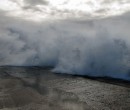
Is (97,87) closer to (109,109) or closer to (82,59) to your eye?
(109,109)

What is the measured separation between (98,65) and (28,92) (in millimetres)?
14063

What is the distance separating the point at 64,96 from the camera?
17.8 meters

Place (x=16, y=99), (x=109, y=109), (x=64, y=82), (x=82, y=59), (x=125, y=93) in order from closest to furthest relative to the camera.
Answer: (x=109, y=109), (x=16, y=99), (x=125, y=93), (x=64, y=82), (x=82, y=59)

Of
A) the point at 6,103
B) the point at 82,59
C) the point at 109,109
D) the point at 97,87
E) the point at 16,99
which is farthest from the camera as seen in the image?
the point at 82,59

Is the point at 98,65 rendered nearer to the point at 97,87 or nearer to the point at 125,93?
the point at 97,87

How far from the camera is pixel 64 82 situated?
23859 mm

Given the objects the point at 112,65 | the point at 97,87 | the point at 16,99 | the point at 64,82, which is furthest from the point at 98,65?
the point at 16,99

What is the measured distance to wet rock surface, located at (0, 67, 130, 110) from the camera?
1525 cm

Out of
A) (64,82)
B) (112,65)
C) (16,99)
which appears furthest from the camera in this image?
(112,65)

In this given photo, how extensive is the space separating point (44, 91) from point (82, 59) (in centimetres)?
1474

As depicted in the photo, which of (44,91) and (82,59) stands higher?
(82,59)

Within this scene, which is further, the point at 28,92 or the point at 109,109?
the point at 28,92

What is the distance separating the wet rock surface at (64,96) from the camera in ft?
50.0

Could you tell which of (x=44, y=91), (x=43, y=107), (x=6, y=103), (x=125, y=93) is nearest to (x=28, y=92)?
(x=44, y=91)
